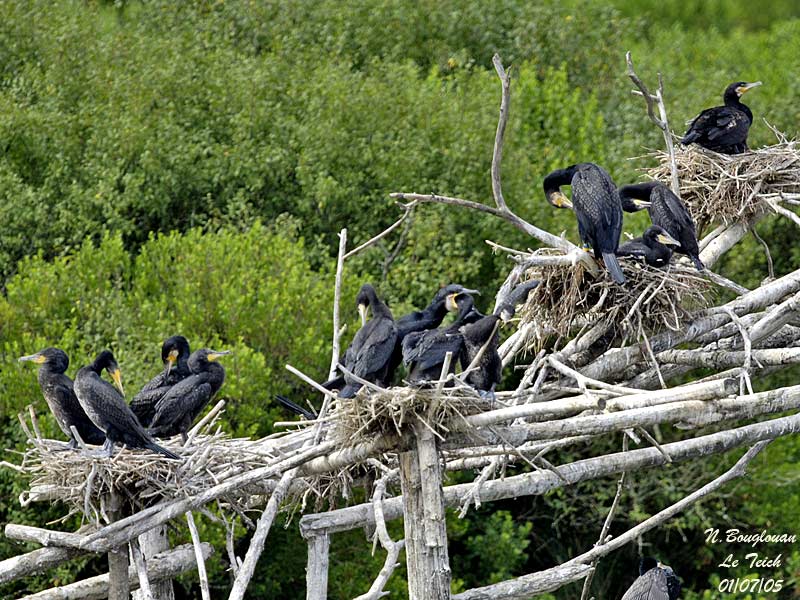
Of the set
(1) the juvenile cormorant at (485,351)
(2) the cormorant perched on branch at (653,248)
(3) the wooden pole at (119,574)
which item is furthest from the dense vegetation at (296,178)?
(1) the juvenile cormorant at (485,351)

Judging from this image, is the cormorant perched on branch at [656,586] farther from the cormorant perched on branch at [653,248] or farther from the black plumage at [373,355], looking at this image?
the black plumage at [373,355]

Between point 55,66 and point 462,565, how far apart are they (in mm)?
7808

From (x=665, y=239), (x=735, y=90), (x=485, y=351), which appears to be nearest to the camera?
(x=485, y=351)

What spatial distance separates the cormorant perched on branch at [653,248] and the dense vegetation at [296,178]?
17.2ft

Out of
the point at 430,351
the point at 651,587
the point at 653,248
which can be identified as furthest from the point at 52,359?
the point at 651,587

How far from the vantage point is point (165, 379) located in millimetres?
7965

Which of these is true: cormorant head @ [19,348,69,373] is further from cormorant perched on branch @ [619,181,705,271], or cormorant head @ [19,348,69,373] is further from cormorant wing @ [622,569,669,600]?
cormorant wing @ [622,569,669,600]

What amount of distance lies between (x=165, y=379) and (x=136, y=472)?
1.22 m

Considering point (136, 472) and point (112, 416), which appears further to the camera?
point (112, 416)

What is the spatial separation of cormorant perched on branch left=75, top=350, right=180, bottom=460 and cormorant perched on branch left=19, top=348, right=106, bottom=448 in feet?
1.28

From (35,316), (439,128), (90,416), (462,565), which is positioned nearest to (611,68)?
(439,128)

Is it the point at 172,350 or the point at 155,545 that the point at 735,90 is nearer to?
the point at 172,350

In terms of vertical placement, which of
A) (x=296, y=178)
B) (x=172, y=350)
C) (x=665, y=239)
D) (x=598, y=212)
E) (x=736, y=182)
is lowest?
(x=296, y=178)

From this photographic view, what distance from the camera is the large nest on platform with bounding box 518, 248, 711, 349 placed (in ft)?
23.4
